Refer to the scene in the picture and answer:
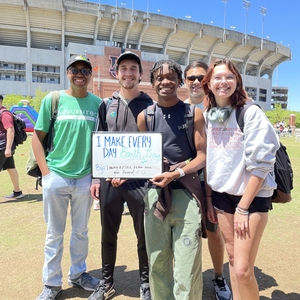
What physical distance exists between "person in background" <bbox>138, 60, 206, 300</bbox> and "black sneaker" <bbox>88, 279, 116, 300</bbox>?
0.67m

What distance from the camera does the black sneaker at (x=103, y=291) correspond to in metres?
2.86

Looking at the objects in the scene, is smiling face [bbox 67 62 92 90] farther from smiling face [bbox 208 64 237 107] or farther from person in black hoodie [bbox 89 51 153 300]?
smiling face [bbox 208 64 237 107]

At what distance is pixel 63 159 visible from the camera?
292cm

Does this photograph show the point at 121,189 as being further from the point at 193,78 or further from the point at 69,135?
the point at 193,78

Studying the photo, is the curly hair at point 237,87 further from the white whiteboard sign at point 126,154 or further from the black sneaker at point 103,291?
the black sneaker at point 103,291

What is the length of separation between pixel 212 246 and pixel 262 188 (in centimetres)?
118

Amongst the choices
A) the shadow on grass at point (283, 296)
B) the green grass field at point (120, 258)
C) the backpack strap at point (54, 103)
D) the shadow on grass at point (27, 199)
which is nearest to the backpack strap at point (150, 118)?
the backpack strap at point (54, 103)

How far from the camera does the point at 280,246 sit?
4078 millimetres

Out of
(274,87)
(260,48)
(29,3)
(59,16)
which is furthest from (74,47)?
(274,87)

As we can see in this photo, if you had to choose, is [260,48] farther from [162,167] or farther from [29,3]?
[162,167]

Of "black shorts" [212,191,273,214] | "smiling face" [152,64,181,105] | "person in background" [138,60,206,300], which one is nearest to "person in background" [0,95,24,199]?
"person in background" [138,60,206,300]

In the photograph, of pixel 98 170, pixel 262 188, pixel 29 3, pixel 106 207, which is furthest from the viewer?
pixel 29 3

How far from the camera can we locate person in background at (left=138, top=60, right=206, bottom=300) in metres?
2.27

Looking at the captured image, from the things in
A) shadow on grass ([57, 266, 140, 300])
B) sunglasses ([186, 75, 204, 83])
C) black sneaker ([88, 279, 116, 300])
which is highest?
sunglasses ([186, 75, 204, 83])
